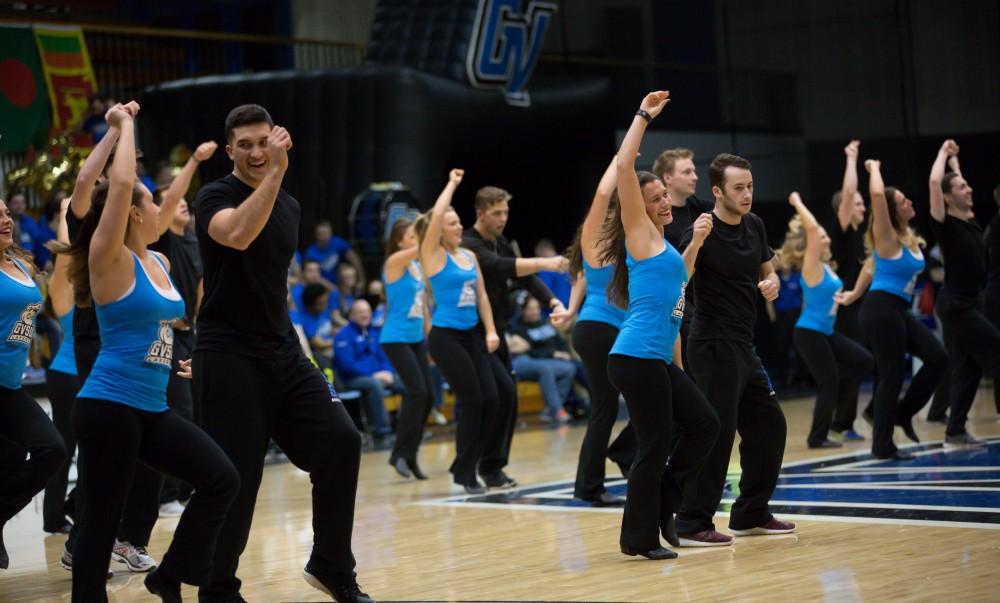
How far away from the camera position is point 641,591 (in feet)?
16.8

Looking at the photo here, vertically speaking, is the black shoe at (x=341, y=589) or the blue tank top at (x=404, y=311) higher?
the blue tank top at (x=404, y=311)

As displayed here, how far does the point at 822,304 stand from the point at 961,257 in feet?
3.78

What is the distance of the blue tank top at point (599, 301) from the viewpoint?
732cm

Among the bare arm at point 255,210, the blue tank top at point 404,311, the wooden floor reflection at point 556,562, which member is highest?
the bare arm at point 255,210

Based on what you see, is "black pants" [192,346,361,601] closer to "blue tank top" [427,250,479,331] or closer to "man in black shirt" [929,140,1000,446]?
"blue tank top" [427,250,479,331]

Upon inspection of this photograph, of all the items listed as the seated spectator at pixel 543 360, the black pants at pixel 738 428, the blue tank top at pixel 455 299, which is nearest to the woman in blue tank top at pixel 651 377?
the black pants at pixel 738 428

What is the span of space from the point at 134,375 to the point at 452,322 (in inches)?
167

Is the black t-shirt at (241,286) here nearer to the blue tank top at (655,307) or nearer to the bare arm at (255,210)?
the bare arm at (255,210)

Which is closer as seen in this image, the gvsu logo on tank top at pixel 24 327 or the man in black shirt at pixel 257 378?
the man in black shirt at pixel 257 378

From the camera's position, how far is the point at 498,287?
29.6 feet

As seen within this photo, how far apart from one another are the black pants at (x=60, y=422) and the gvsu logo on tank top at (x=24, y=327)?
3.91ft

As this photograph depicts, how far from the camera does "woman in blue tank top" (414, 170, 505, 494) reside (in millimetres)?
8773

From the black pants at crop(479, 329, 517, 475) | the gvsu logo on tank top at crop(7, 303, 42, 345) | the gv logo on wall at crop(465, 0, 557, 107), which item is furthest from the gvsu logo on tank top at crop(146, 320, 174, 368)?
the gv logo on wall at crop(465, 0, 557, 107)

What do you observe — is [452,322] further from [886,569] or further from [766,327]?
[766,327]
